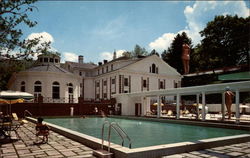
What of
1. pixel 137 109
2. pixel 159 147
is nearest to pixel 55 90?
pixel 137 109

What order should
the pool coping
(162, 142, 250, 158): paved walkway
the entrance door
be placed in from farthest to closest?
the entrance door < (162, 142, 250, 158): paved walkway < the pool coping

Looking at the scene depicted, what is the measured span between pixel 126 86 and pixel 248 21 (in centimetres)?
2562

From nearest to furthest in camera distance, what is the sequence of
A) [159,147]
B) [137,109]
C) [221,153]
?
1. [159,147]
2. [221,153]
3. [137,109]

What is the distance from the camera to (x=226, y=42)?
150 ft

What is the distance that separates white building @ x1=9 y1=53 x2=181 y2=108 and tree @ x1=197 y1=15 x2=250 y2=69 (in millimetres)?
8367

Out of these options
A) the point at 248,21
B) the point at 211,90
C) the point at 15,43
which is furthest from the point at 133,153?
the point at 248,21

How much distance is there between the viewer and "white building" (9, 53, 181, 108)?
3061 centimetres

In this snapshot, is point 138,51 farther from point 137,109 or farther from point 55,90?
point 55,90

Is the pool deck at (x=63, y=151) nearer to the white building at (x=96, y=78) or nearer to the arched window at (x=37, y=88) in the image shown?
the arched window at (x=37, y=88)

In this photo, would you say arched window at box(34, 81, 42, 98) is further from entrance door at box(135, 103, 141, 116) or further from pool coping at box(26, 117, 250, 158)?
pool coping at box(26, 117, 250, 158)

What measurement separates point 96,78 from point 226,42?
26997 mm

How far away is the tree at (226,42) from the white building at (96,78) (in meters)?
8.37

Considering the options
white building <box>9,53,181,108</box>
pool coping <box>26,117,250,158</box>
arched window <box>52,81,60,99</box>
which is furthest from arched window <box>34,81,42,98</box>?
pool coping <box>26,117,250,158</box>

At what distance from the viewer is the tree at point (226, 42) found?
43.7 metres
